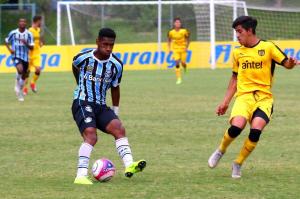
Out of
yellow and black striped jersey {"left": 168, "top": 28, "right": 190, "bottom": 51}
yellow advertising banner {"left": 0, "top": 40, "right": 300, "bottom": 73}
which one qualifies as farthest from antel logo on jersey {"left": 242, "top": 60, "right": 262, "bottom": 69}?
yellow advertising banner {"left": 0, "top": 40, "right": 300, "bottom": 73}

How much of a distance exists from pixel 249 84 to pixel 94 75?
5.93ft

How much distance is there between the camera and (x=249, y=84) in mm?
9984

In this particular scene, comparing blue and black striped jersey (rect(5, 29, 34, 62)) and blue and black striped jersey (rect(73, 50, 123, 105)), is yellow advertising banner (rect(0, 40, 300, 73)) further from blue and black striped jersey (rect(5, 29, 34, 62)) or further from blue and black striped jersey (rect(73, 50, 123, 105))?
blue and black striped jersey (rect(73, 50, 123, 105))

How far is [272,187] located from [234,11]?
3029 cm

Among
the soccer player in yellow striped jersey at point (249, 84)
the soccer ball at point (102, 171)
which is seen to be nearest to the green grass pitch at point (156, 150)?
the soccer ball at point (102, 171)

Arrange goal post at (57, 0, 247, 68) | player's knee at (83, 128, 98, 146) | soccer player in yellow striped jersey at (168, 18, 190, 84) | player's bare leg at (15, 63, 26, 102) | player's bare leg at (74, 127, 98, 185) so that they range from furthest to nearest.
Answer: goal post at (57, 0, 247, 68)
soccer player in yellow striped jersey at (168, 18, 190, 84)
player's bare leg at (15, 63, 26, 102)
player's knee at (83, 128, 98, 146)
player's bare leg at (74, 127, 98, 185)

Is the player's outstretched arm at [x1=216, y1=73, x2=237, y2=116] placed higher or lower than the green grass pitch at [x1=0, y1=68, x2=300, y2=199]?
higher

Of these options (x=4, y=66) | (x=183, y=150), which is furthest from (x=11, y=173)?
(x=4, y=66)

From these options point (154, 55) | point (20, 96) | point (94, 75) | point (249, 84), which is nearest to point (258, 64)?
point (249, 84)

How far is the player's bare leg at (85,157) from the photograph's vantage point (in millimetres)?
9352

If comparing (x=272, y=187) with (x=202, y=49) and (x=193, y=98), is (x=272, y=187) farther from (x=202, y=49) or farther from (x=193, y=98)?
(x=202, y=49)

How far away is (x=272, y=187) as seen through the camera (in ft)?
29.8

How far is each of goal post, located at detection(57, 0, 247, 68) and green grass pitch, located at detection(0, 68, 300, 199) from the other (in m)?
16.2

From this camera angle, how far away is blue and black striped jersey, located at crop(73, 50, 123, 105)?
31.8 ft
